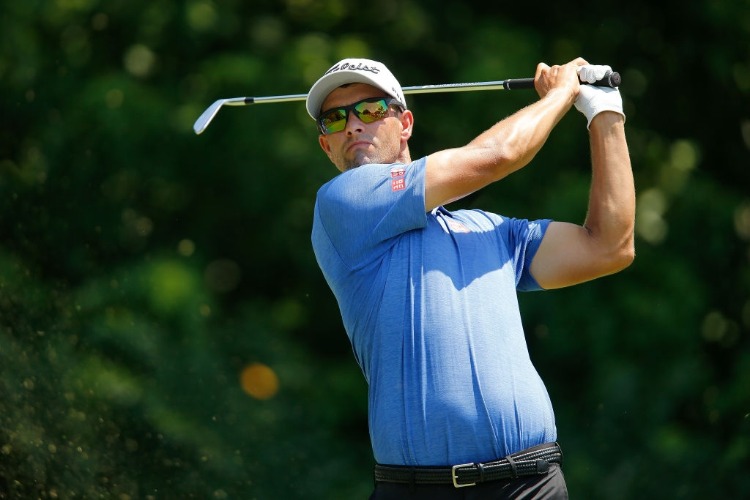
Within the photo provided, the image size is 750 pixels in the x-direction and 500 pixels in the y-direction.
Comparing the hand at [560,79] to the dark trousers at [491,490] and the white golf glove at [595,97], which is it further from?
the dark trousers at [491,490]

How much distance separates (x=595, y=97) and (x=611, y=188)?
0.72 ft

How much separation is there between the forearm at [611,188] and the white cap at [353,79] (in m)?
0.53

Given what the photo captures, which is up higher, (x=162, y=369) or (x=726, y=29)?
(x=726, y=29)

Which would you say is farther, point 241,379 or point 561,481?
point 241,379

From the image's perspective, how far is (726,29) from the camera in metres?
6.18

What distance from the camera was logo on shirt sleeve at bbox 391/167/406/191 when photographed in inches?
118

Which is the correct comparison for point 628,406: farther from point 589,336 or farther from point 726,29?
point 726,29

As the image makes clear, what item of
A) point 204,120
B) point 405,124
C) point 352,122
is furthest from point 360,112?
point 204,120

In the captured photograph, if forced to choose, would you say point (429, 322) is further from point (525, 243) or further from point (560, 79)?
point (560, 79)

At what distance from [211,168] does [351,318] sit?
127 inches

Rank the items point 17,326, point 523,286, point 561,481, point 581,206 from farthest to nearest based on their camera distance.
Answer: point 17,326
point 581,206
point 523,286
point 561,481

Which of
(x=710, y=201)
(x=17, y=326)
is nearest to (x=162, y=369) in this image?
(x=17, y=326)

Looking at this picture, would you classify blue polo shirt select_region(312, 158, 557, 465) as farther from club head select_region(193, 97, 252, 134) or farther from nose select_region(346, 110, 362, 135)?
club head select_region(193, 97, 252, 134)

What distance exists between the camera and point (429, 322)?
285 centimetres
